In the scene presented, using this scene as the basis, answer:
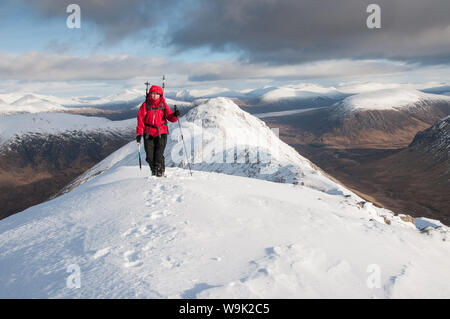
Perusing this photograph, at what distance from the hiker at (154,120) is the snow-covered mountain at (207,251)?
248 cm

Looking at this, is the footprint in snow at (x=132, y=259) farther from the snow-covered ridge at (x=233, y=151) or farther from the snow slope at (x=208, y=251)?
the snow-covered ridge at (x=233, y=151)

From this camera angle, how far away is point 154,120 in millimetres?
13406

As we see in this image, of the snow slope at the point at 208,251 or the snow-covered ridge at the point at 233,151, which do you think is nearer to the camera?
the snow slope at the point at 208,251

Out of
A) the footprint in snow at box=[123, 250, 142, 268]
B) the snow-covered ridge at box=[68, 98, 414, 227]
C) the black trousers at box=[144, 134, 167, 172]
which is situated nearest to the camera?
the footprint in snow at box=[123, 250, 142, 268]

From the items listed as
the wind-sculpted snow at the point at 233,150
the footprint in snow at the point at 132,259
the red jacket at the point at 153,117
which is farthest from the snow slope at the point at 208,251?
the wind-sculpted snow at the point at 233,150

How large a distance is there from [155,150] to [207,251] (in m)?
8.03

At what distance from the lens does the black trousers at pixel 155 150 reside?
1380 cm

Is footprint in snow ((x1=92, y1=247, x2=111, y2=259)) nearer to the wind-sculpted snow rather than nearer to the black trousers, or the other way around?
the black trousers

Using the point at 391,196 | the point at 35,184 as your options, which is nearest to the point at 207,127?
the point at 391,196

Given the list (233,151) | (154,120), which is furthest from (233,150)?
(154,120)

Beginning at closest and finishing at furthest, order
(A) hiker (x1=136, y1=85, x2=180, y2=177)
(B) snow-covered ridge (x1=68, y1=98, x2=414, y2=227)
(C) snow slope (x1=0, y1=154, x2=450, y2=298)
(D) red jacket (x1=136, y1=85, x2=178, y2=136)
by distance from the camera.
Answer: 1. (C) snow slope (x1=0, y1=154, x2=450, y2=298)
2. (A) hiker (x1=136, y1=85, x2=180, y2=177)
3. (D) red jacket (x1=136, y1=85, x2=178, y2=136)
4. (B) snow-covered ridge (x1=68, y1=98, x2=414, y2=227)

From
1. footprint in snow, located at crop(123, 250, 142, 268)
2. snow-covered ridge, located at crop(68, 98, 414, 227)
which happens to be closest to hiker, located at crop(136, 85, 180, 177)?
footprint in snow, located at crop(123, 250, 142, 268)

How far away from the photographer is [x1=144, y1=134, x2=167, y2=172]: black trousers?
13.8m

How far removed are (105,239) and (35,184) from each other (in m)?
229
